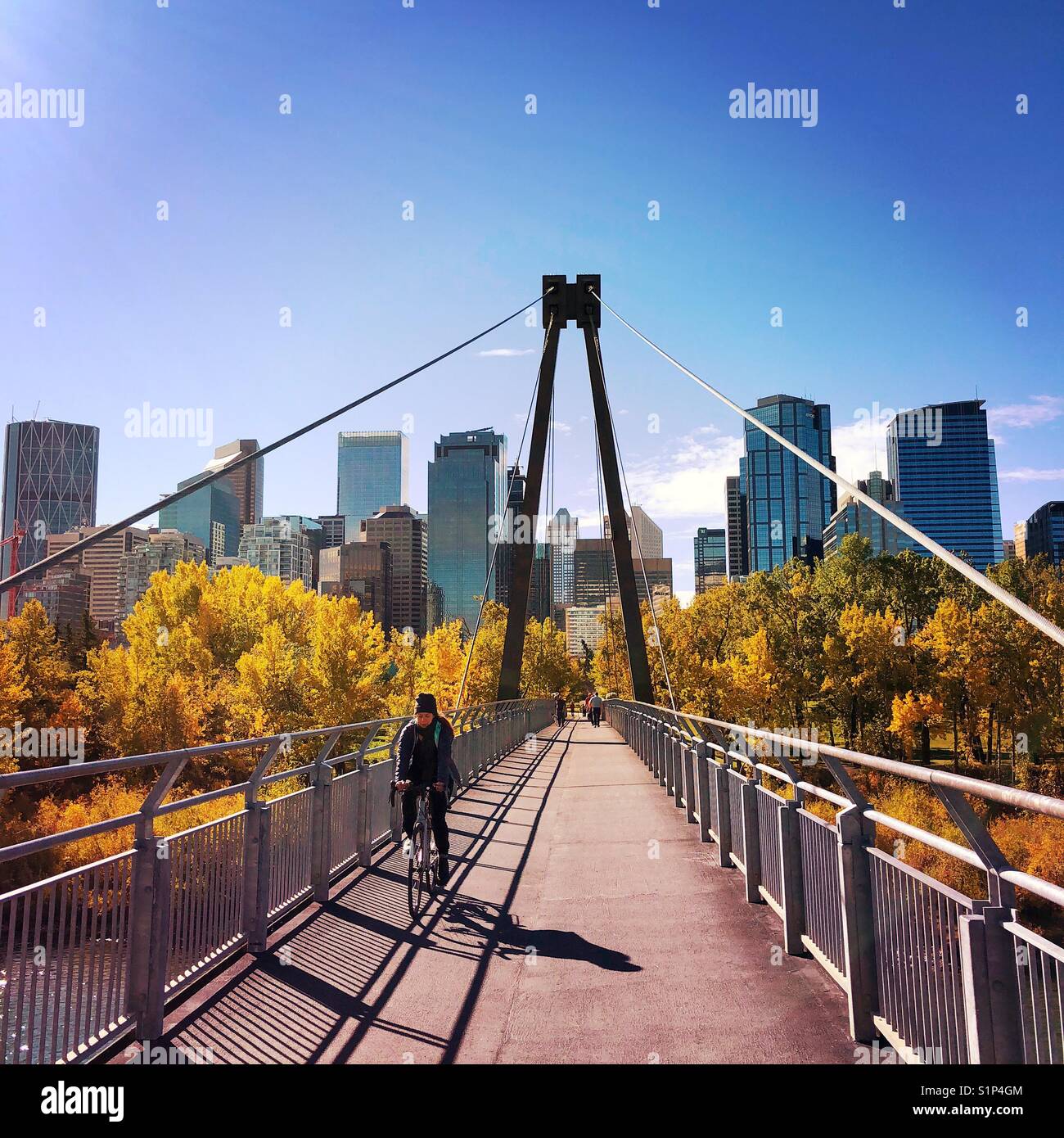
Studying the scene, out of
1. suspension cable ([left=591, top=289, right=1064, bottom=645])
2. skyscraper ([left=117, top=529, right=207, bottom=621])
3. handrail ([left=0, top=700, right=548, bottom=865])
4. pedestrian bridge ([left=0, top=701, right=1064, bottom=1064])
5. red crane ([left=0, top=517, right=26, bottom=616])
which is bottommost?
pedestrian bridge ([left=0, top=701, right=1064, bottom=1064])

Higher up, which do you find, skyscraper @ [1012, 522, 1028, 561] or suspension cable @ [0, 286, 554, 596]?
skyscraper @ [1012, 522, 1028, 561]

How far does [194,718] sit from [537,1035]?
38075 millimetres

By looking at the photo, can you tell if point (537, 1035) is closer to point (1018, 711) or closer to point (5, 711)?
point (5, 711)

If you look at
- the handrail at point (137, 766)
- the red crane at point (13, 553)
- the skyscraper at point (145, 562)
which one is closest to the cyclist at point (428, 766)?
the handrail at point (137, 766)

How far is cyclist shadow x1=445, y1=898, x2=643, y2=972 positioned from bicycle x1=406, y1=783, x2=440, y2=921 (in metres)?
0.31

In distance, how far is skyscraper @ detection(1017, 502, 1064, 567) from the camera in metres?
159

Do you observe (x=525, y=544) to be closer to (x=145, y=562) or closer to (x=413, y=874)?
(x=413, y=874)

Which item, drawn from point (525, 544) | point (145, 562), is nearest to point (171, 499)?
point (525, 544)

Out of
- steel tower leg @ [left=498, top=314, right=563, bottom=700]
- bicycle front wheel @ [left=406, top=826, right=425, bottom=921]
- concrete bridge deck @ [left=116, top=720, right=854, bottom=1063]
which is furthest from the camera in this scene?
steel tower leg @ [left=498, top=314, right=563, bottom=700]

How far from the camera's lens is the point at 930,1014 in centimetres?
347

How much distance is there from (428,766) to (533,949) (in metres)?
2.25

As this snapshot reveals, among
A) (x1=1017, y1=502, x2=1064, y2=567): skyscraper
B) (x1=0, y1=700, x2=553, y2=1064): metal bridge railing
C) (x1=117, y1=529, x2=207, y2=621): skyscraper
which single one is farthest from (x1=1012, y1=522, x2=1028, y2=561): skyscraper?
(x1=0, y1=700, x2=553, y2=1064): metal bridge railing

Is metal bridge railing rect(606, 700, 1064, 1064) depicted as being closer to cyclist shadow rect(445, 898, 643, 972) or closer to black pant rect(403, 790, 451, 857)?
cyclist shadow rect(445, 898, 643, 972)

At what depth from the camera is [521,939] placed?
20.0ft
